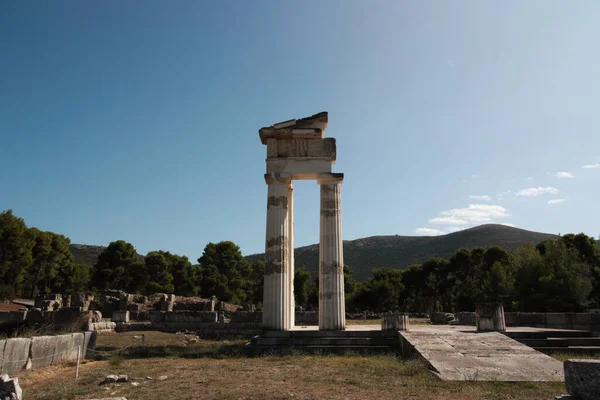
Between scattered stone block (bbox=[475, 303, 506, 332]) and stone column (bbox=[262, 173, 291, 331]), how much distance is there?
7.27m

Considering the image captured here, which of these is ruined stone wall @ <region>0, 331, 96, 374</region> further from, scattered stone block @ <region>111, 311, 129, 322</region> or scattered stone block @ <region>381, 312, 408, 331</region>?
scattered stone block @ <region>111, 311, 129, 322</region>

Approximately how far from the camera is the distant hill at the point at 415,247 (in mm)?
92562

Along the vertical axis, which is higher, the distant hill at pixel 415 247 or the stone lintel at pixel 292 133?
the distant hill at pixel 415 247

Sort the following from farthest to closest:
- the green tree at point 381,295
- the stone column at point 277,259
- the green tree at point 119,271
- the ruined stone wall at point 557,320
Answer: the green tree at point 381,295 → the green tree at point 119,271 → the ruined stone wall at point 557,320 → the stone column at point 277,259

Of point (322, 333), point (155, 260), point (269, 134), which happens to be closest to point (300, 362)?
point (322, 333)

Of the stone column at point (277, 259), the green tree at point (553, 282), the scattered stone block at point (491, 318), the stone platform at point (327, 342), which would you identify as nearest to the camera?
the stone platform at point (327, 342)

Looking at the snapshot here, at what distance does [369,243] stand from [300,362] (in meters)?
112

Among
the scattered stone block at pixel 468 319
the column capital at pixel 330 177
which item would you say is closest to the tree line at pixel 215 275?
the scattered stone block at pixel 468 319

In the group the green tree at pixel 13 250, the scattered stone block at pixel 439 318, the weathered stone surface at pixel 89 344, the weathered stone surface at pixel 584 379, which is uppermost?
the green tree at pixel 13 250

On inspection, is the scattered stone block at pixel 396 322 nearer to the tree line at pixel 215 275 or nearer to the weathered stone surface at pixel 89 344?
the weathered stone surface at pixel 89 344

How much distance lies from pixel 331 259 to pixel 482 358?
22.4 feet

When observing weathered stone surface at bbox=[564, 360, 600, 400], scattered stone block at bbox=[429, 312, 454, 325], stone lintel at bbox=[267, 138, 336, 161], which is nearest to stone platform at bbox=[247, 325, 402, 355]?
stone lintel at bbox=[267, 138, 336, 161]

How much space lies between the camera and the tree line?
47.1 meters

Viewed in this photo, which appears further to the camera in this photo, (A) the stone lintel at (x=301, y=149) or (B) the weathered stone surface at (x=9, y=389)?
(A) the stone lintel at (x=301, y=149)
